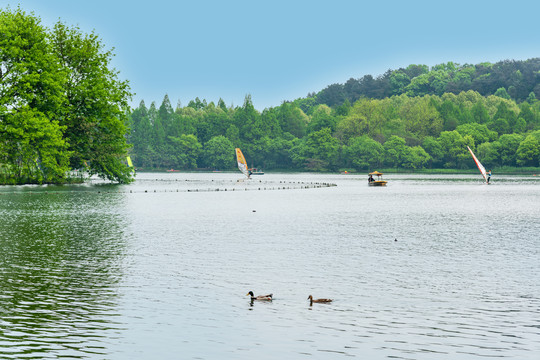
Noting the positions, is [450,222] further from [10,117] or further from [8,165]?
[8,165]

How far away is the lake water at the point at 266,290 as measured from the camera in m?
19.2

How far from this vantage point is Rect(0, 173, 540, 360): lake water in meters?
19.2

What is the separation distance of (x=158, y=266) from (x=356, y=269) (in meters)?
9.09

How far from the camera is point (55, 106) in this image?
109m

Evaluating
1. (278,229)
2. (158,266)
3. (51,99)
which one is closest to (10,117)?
(51,99)

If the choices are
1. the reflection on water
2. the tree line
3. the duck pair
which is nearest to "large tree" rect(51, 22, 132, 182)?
the tree line

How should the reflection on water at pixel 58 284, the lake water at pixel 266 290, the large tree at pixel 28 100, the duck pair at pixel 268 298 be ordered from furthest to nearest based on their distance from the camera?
the large tree at pixel 28 100 → the duck pair at pixel 268 298 → the reflection on water at pixel 58 284 → the lake water at pixel 266 290

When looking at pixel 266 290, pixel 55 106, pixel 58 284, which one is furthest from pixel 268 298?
pixel 55 106

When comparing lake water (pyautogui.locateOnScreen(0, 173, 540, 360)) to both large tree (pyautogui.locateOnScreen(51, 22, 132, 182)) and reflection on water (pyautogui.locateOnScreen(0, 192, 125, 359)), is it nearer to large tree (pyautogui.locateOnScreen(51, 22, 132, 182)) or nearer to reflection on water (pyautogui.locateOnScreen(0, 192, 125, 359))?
reflection on water (pyautogui.locateOnScreen(0, 192, 125, 359))

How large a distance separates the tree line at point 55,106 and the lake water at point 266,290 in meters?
55.9

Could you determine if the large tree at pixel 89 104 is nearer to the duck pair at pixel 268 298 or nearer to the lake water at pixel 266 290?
the lake water at pixel 266 290

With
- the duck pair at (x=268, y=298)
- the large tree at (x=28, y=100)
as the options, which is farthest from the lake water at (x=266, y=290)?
the large tree at (x=28, y=100)

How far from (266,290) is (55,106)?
90616mm

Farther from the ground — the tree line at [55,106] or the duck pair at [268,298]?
the tree line at [55,106]
